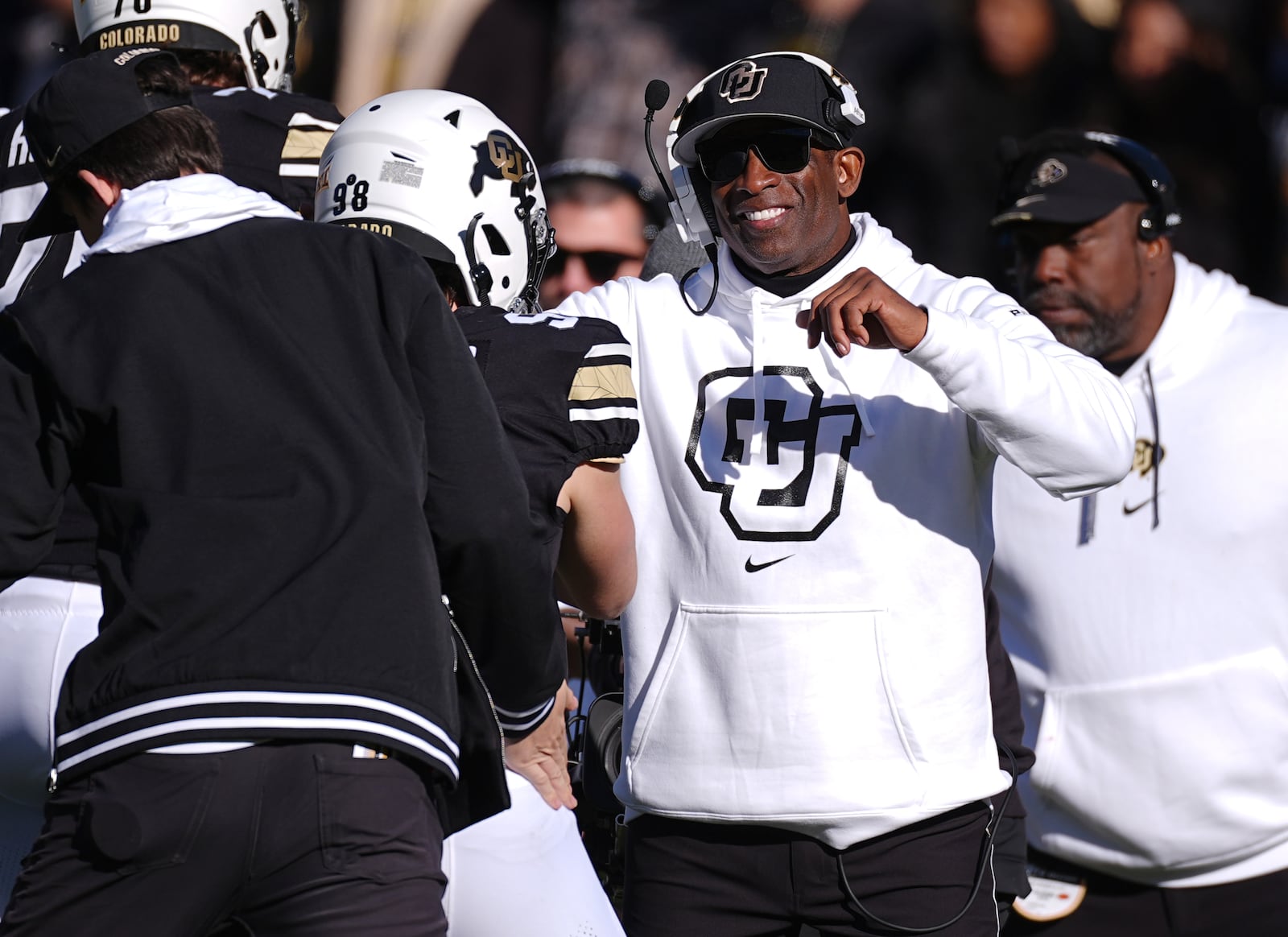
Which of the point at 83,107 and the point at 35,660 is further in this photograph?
the point at 35,660

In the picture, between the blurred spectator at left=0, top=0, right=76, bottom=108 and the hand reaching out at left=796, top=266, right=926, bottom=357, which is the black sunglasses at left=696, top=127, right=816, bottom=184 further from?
the blurred spectator at left=0, top=0, right=76, bottom=108

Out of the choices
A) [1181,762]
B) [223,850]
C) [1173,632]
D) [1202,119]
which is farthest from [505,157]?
[1202,119]

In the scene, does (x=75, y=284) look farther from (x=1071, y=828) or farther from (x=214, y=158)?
(x=1071, y=828)

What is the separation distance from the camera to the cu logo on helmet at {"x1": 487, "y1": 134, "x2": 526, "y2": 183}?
3480 millimetres

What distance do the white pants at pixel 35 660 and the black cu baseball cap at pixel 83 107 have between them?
29.4 inches

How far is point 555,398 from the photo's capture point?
302 cm

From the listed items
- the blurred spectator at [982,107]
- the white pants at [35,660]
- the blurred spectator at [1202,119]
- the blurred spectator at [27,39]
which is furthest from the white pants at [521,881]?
the blurred spectator at [27,39]

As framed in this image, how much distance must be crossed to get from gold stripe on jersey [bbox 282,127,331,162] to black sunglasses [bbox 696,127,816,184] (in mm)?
861

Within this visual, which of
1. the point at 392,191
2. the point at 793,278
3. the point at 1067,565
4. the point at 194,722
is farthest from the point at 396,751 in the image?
the point at 1067,565

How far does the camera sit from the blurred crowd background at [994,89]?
6.61 meters

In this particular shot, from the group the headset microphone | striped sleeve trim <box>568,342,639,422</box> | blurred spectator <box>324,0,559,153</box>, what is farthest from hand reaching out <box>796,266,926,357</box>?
blurred spectator <box>324,0,559,153</box>

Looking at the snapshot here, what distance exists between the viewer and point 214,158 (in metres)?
2.78

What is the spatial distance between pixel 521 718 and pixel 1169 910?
2.25 metres

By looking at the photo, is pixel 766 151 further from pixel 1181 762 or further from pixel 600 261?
pixel 600 261
